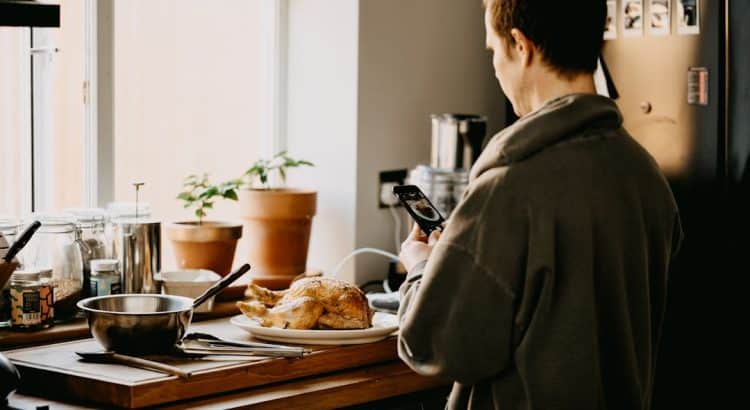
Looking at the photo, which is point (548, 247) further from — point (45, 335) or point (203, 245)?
point (203, 245)

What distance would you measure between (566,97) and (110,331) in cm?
95

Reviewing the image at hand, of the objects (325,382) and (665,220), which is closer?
(665,220)

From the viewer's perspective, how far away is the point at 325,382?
6.57 feet

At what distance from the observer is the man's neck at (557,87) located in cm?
155

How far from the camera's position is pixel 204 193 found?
8.55 feet

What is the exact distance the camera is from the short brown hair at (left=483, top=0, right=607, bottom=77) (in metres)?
1.51

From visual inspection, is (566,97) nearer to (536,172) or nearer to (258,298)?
(536,172)

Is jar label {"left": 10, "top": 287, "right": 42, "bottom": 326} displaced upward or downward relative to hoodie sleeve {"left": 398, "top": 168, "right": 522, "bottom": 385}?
downward

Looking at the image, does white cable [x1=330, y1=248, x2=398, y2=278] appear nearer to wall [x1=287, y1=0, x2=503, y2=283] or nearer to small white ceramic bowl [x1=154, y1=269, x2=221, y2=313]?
wall [x1=287, y1=0, x2=503, y2=283]

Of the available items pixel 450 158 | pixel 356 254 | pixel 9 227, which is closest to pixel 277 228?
pixel 356 254

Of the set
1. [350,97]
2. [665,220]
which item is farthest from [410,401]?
[350,97]

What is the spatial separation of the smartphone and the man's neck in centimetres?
41

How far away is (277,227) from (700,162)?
1.07 meters

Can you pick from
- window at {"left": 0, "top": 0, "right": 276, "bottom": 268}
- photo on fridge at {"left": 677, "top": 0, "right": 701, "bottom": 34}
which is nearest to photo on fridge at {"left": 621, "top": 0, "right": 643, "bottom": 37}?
photo on fridge at {"left": 677, "top": 0, "right": 701, "bottom": 34}
